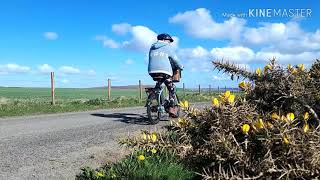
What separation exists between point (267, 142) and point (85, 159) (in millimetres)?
4710

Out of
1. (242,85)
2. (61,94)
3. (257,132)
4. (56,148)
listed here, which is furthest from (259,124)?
(61,94)

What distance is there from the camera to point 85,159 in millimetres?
6098

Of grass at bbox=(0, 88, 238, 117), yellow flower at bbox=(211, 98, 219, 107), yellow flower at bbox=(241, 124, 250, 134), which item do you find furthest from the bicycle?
yellow flower at bbox=(241, 124, 250, 134)

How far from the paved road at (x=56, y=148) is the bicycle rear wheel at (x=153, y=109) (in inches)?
10.2

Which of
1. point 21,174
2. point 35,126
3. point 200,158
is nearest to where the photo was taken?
point 200,158

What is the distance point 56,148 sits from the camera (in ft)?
22.9

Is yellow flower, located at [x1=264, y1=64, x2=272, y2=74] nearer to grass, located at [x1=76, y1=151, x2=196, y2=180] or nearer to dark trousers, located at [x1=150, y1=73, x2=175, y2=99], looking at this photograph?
grass, located at [x1=76, y1=151, x2=196, y2=180]

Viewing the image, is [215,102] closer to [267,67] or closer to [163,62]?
→ [267,67]

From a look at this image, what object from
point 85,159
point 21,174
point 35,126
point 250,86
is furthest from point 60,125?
point 250,86

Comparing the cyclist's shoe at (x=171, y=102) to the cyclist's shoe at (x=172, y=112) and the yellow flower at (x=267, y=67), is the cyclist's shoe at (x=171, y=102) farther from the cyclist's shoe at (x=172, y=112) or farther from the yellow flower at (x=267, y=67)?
the yellow flower at (x=267, y=67)

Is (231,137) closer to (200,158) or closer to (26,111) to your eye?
(200,158)

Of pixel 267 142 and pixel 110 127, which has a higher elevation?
pixel 267 142

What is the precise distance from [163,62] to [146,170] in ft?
18.9

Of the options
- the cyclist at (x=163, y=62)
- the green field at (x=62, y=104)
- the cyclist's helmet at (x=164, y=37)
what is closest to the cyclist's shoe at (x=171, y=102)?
the cyclist at (x=163, y=62)
